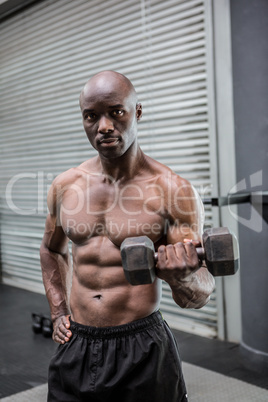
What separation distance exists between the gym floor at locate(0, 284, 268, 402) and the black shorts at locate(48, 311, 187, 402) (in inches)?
52.7

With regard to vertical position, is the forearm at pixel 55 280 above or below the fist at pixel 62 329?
above

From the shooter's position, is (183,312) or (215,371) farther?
(183,312)

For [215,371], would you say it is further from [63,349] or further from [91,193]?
[91,193]

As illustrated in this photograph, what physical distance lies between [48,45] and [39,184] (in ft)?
4.33

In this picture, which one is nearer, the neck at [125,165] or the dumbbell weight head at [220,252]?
the dumbbell weight head at [220,252]

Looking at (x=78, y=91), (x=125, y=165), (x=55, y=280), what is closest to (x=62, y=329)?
(x=55, y=280)

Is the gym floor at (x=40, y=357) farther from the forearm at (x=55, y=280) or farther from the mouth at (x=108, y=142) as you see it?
the mouth at (x=108, y=142)

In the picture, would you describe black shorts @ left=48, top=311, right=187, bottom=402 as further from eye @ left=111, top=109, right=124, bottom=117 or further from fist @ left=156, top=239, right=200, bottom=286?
eye @ left=111, top=109, right=124, bottom=117

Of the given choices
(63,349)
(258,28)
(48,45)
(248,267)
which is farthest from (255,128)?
(48,45)

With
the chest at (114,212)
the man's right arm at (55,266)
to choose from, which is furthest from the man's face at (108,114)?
the man's right arm at (55,266)

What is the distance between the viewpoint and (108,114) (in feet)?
3.80

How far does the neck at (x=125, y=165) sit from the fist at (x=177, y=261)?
381 mm

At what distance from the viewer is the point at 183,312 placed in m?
3.30

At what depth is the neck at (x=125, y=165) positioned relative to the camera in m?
1.27
